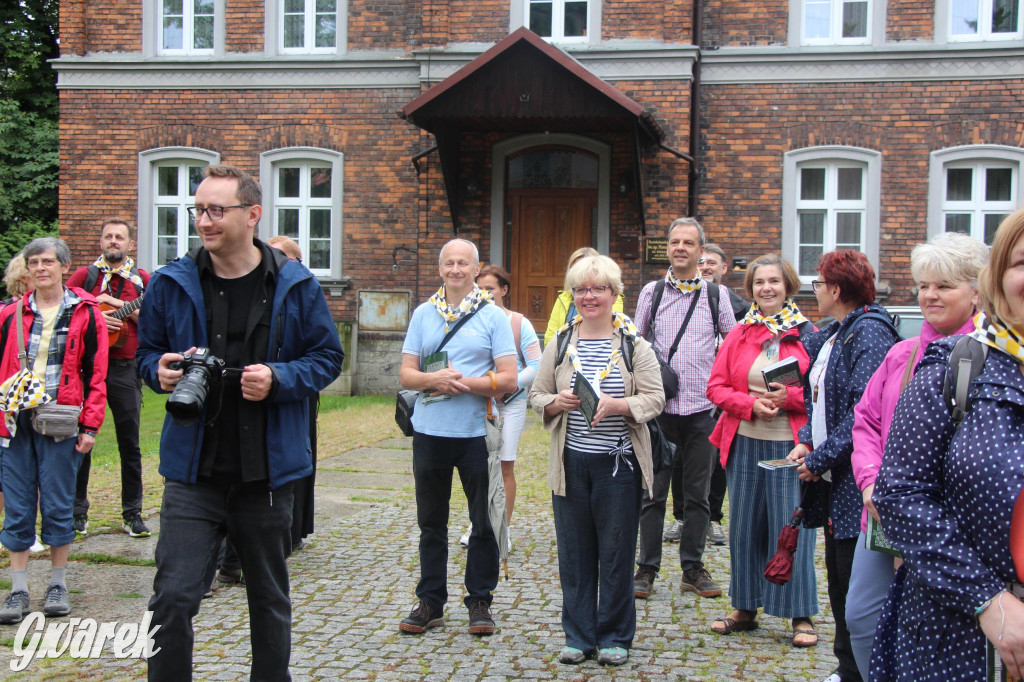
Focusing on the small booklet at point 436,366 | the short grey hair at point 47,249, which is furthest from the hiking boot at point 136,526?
the small booklet at point 436,366

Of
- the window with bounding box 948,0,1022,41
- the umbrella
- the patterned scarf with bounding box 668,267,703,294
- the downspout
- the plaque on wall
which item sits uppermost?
the window with bounding box 948,0,1022,41

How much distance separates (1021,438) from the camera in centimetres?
223

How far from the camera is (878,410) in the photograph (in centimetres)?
353

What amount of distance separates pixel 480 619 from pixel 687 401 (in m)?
1.92

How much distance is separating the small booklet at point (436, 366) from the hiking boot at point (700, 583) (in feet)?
6.42

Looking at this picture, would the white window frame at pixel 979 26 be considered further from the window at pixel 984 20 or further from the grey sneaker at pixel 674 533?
the grey sneaker at pixel 674 533

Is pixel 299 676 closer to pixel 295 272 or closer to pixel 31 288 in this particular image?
pixel 295 272

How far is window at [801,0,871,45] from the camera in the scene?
48.4ft

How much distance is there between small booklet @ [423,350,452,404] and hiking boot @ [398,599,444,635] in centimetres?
109

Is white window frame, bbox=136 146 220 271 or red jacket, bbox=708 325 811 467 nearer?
red jacket, bbox=708 325 811 467

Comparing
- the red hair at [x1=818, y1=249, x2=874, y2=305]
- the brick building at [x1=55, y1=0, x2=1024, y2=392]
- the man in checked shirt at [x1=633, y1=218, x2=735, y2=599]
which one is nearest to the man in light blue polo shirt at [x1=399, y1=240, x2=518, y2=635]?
the man in checked shirt at [x1=633, y1=218, x2=735, y2=599]

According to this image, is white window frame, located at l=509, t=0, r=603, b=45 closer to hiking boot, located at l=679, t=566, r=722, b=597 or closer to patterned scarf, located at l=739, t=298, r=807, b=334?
patterned scarf, located at l=739, t=298, r=807, b=334

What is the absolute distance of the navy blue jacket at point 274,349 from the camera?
3.59 meters

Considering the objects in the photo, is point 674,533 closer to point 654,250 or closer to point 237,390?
point 237,390
